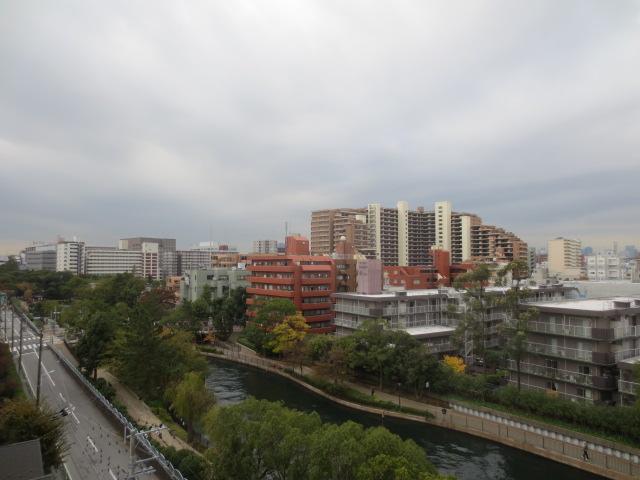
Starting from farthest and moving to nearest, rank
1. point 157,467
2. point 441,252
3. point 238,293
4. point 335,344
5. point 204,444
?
point 441,252 → point 238,293 → point 335,344 → point 204,444 → point 157,467

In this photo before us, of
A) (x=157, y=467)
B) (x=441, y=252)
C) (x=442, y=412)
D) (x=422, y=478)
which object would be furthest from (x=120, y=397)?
(x=441, y=252)

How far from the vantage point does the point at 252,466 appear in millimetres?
15383

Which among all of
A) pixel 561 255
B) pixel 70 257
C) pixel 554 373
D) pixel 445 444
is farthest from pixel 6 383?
pixel 70 257

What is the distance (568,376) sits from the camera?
2667 cm

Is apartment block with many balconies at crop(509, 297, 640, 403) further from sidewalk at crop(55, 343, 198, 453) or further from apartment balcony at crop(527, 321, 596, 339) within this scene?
sidewalk at crop(55, 343, 198, 453)

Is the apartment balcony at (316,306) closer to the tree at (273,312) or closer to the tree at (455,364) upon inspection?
the tree at (273,312)

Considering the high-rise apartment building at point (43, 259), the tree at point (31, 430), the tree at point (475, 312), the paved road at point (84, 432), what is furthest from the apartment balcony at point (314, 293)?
the high-rise apartment building at point (43, 259)

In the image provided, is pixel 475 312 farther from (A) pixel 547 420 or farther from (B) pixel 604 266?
(B) pixel 604 266

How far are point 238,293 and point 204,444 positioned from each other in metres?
34.5

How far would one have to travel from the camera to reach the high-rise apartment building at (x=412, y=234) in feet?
304

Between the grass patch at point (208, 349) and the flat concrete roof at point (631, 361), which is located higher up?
the flat concrete roof at point (631, 361)

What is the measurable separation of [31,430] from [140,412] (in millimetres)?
12035

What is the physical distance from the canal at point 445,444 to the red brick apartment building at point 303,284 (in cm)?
1379

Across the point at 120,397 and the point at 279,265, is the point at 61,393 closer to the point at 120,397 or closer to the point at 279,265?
the point at 120,397
